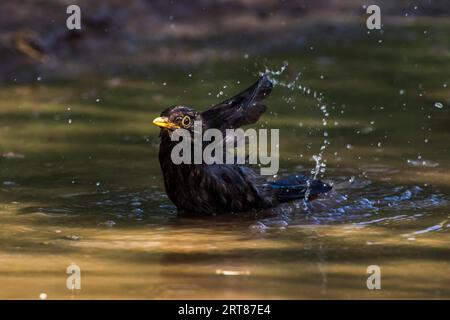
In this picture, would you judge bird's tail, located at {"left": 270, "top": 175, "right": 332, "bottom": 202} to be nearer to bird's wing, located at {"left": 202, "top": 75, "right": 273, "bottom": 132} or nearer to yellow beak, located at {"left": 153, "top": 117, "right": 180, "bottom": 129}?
bird's wing, located at {"left": 202, "top": 75, "right": 273, "bottom": 132}

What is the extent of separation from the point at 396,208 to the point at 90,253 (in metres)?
2.37

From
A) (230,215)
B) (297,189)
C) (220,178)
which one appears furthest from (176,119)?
(297,189)

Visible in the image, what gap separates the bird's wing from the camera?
823cm

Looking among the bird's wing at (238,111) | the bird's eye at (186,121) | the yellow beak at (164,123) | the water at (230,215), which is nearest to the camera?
the water at (230,215)

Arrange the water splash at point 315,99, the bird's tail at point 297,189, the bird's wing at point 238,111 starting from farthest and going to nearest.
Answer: the water splash at point 315,99 < the bird's tail at point 297,189 < the bird's wing at point 238,111

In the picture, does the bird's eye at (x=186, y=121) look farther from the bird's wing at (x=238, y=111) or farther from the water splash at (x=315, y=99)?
the water splash at (x=315, y=99)

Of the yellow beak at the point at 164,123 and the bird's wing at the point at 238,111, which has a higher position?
the bird's wing at the point at 238,111

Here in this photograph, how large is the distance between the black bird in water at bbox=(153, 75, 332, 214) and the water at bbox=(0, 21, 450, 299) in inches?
4.4

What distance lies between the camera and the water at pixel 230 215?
6.36 metres

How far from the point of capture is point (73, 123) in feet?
37.2

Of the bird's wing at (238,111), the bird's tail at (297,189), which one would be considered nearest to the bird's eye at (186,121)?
the bird's wing at (238,111)

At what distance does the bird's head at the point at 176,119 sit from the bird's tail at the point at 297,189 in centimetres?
87

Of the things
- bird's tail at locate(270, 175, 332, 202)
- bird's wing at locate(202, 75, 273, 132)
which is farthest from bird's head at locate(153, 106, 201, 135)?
bird's tail at locate(270, 175, 332, 202)

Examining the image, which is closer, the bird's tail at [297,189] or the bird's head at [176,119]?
the bird's head at [176,119]
